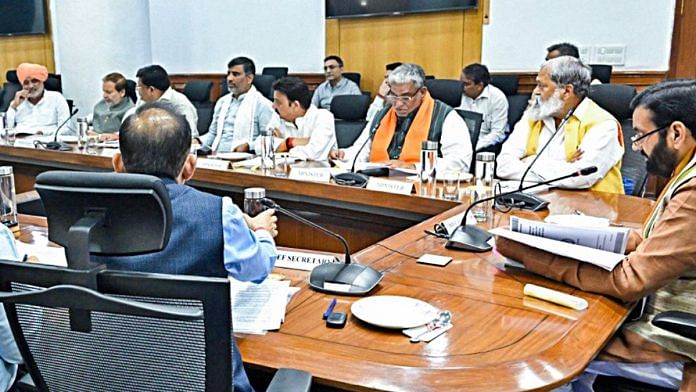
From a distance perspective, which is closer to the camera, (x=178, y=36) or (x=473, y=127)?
(x=473, y=127)

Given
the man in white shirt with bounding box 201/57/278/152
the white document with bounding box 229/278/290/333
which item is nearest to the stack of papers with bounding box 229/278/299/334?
the white document with bounding box 229/278/290/333

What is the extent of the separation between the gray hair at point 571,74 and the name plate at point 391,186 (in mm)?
808

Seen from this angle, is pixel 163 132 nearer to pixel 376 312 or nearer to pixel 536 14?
pixel 376 312

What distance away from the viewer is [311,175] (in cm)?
297

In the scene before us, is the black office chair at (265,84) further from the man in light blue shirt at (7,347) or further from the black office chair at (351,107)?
the man in light blue shirt at (7,347)

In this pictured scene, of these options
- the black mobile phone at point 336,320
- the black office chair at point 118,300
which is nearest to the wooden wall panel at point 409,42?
the black mobile phone at point 336,320

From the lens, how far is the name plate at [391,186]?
2.60 metres

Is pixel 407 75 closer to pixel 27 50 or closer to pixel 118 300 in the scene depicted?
pixel 118 300

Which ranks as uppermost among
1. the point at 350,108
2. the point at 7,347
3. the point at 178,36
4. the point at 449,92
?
the point at 178,36

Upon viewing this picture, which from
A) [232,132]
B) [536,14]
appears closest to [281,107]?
[232,132]

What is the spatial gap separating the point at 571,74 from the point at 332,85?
388cm

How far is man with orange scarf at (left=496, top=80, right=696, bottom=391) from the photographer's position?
1.44 metres

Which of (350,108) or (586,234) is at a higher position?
(350,108)

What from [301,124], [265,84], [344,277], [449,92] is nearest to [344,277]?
[344,277]
